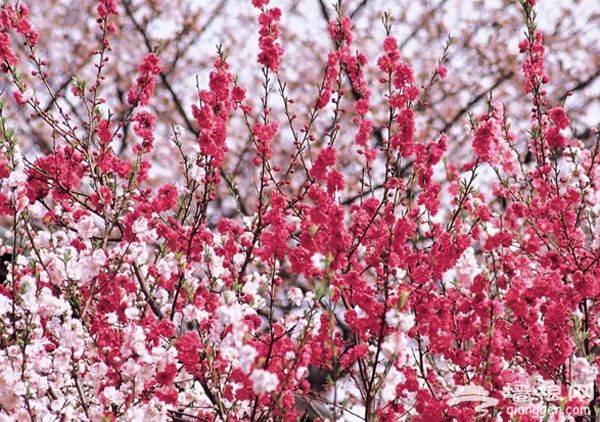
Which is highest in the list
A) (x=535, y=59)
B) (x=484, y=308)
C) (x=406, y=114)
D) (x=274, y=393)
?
(x=535, y=59)

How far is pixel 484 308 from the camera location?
3.71m

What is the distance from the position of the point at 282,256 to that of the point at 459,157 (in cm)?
799

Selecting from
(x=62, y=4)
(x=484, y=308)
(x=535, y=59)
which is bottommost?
(x=484, y=308)

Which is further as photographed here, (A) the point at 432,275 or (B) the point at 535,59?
(B) the point at 535,59

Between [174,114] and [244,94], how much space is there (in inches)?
305

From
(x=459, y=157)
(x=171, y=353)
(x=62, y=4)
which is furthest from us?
(x=62, y=4)

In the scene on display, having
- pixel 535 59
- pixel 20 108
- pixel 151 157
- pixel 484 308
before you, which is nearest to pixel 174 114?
pixel 151 157

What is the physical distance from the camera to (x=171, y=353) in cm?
366

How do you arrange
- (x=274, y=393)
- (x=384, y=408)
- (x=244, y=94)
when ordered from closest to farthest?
(x=274, y=393)
(x=384, y=408)
(x=244, y=94)

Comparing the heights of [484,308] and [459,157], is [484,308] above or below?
below

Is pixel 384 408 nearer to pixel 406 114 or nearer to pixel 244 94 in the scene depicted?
pixel 406 114

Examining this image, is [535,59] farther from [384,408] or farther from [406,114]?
[384,408]

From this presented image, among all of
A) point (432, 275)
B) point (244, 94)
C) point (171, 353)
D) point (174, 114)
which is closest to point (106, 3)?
point (244, 94)

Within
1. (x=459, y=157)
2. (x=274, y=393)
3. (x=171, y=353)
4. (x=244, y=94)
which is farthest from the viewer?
(x=459, y=157)
